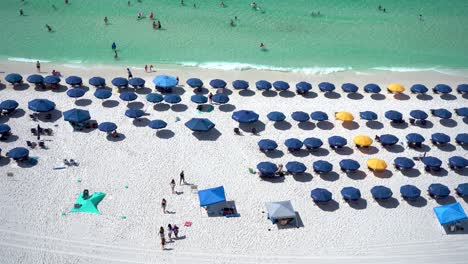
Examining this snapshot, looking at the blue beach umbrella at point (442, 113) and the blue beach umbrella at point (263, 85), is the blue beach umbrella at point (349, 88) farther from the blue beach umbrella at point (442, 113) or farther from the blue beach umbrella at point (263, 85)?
the blue beach umbrella at point (442, 113)

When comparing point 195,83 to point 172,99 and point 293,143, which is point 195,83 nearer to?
point 172,99

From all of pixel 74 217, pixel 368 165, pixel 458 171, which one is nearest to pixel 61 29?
pixel 74 217

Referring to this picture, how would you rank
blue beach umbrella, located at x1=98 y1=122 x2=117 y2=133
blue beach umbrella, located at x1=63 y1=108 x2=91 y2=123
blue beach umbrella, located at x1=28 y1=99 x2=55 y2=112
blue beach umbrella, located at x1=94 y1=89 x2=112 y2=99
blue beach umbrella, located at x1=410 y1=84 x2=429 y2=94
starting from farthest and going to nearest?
blue beach umbrella, located at x1=410 y1=84 x2=429 y2=94
blue beach umbrella, located at x1=94 y1=89 x2=112 y2=99
blue beach umbrella, located at x1=28 y1=99 x2=55 y2=112
blue beach umbrella, located at x1=63 y1=108 x2=91 y2=123
blue beach umbrella, located at x1=98 y1=122 x2=117 y2=133

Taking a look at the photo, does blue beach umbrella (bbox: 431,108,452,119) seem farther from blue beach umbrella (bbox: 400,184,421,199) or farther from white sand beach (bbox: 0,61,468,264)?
blue beach umbrella (bbox: 400,184,421,199)

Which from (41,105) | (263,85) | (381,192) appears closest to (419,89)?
(263,85)

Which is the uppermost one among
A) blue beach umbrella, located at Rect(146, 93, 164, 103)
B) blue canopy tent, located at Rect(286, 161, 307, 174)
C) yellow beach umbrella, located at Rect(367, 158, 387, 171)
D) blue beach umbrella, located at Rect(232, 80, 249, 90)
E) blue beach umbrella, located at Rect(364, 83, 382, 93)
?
blue beach umbrella, located at Rect(364, 83, 382, 93)

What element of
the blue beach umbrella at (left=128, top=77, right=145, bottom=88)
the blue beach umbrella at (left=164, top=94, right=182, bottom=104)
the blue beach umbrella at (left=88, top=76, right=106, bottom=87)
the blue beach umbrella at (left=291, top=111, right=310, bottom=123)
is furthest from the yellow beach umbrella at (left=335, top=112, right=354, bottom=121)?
the blue beach umbrella at (left=88, top=76, right=106, bottom=87)
